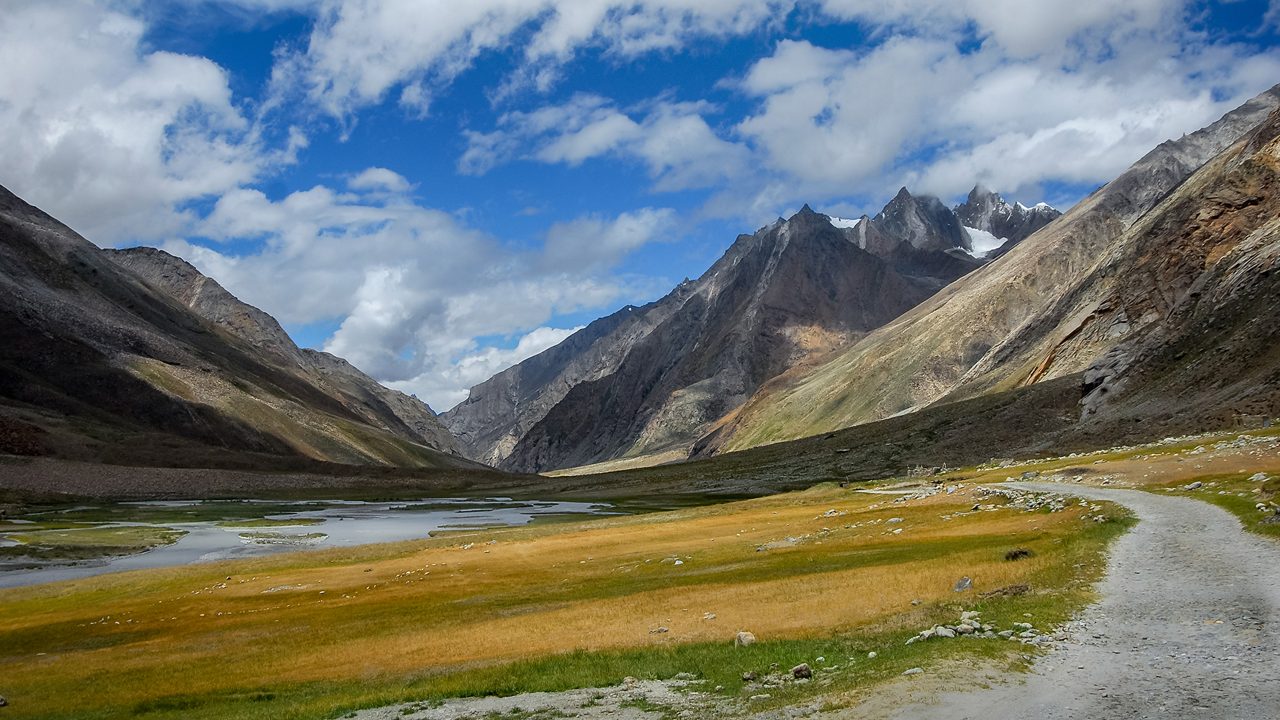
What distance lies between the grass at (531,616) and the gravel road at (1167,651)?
1.73 metres

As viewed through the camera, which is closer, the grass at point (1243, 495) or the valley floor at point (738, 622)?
the valley floor at point (738, 622)

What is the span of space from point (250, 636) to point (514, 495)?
492 feet

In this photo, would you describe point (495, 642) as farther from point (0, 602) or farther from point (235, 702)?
point (0, 602)

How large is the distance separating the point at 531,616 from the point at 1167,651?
25933 millimetres

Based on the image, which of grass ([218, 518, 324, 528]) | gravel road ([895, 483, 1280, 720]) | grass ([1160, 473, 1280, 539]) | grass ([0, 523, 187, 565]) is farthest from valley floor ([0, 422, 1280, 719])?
grass ([218, 518, 324, 528])

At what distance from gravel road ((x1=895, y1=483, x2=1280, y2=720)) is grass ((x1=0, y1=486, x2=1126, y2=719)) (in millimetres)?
1733

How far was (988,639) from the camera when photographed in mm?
20016

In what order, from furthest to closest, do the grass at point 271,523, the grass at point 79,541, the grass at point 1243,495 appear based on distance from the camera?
1. the grass at point 271,523
2. the grass at point 79,541
3. the grass at point 1243,495

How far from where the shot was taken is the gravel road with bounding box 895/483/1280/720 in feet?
47.7

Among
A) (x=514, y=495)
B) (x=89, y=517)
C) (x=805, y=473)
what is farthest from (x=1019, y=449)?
(x=89, y=517)

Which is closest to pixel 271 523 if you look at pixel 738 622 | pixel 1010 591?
pixel 738 622

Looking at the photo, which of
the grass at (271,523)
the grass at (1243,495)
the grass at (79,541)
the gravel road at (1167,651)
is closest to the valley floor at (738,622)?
the gravel road at (1167,651)

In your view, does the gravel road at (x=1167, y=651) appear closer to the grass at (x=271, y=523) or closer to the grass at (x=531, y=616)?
the grass at (x=531, y=616)

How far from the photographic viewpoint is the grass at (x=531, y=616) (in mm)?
24656
